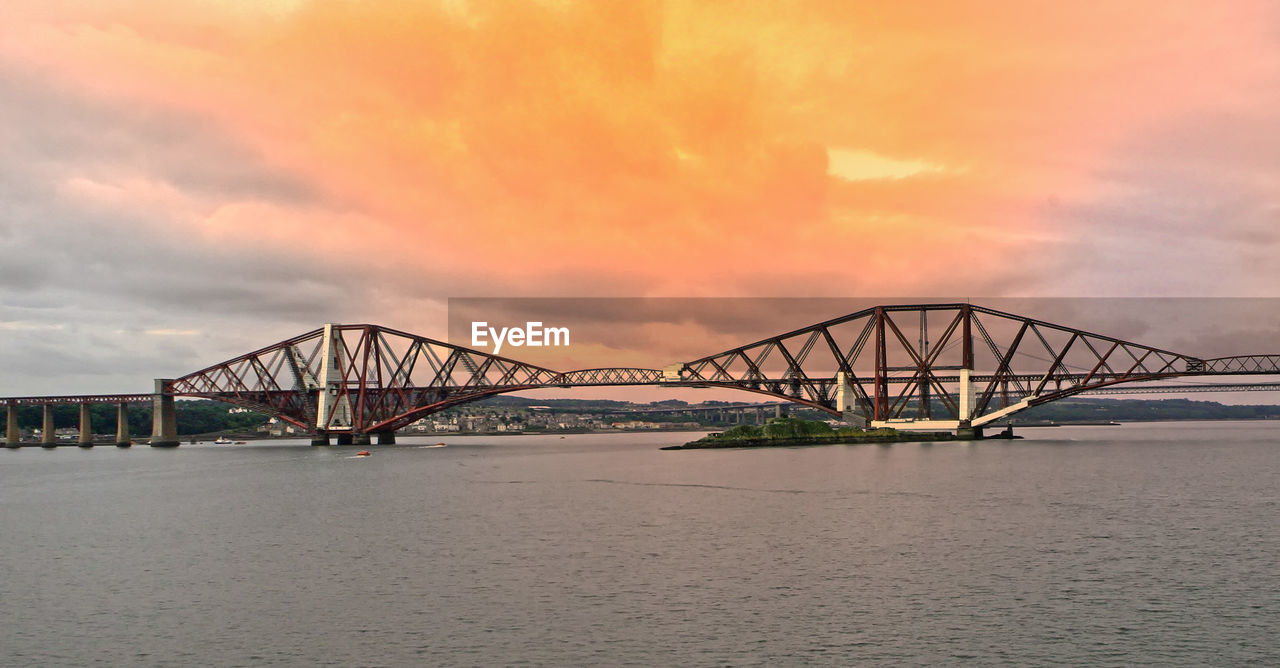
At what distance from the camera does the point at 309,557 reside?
153ft

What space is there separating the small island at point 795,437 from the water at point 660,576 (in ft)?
265

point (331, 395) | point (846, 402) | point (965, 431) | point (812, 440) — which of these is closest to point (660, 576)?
point (812, 440)

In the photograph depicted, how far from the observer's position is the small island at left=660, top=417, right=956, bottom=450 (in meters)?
164

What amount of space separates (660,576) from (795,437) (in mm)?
131688

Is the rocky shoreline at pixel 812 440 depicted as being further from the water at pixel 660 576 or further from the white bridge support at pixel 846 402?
the water at pixel 660 576

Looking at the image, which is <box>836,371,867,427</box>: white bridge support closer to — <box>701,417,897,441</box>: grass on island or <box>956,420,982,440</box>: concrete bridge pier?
<box>701,417,897,441</box>: grass on island

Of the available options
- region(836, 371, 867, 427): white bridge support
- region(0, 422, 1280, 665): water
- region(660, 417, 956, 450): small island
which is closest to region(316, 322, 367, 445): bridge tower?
region(660, 417, 956, 450): small island

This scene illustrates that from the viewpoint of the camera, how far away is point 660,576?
39.1m

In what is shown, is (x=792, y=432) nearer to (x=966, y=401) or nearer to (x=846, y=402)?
(x=846, y=402)

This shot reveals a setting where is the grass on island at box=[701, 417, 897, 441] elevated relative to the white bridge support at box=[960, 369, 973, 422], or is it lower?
lower

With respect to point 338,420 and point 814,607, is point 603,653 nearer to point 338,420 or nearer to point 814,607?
point 814,607

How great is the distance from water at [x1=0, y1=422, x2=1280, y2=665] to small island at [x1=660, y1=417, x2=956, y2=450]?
8066 cm

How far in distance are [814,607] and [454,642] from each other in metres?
12.0

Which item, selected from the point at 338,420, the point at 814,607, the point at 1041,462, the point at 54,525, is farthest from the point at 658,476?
the point at 338,420
